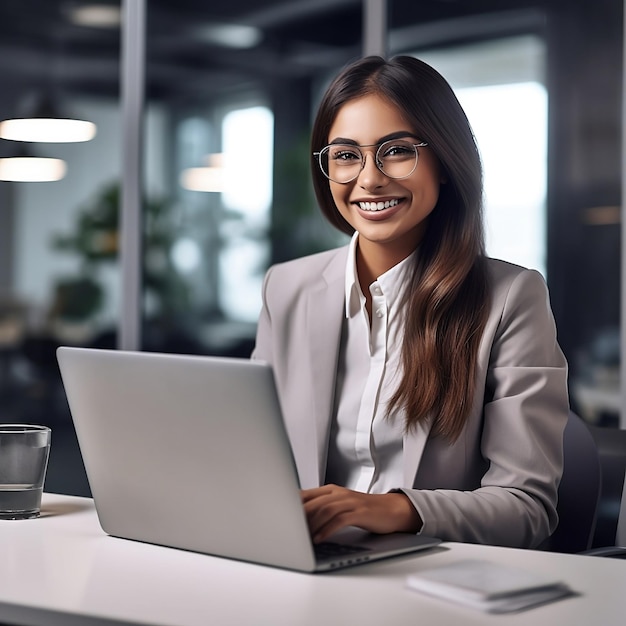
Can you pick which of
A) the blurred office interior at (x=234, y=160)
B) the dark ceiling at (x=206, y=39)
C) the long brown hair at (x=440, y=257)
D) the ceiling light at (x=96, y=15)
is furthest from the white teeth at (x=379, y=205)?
the ceiling light at (x=96, y=15)

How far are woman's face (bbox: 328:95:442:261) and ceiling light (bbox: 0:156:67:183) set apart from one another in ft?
9.72

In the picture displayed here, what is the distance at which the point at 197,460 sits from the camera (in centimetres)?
127

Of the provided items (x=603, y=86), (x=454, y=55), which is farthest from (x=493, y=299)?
(x=454, y=55)

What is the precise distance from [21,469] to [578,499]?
1.02 metres

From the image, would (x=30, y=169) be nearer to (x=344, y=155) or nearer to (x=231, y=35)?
(x=231, y=35)

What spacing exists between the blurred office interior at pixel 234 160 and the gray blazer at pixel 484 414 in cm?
156

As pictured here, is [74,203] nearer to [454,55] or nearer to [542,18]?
[454,55]

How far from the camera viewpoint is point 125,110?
178 inches

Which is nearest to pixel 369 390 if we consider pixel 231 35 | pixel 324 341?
pixel 324 341

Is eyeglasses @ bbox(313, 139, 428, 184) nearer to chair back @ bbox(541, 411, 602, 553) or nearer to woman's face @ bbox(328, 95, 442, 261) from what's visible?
woman's face @ bbox(328, 95, 442, 261)

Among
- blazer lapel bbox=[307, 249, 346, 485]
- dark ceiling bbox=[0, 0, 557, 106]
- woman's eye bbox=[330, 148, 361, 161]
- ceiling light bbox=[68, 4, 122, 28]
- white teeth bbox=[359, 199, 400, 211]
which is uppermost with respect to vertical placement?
ceiling light bbox=[68, 4, 122, 28]

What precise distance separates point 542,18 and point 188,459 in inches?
105

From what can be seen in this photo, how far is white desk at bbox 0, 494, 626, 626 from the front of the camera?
1.06m

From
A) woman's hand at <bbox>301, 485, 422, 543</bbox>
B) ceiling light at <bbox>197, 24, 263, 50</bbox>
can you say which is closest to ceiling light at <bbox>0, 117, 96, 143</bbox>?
ceiling light at <bbox>197, 24, 263, 50</bbox>
